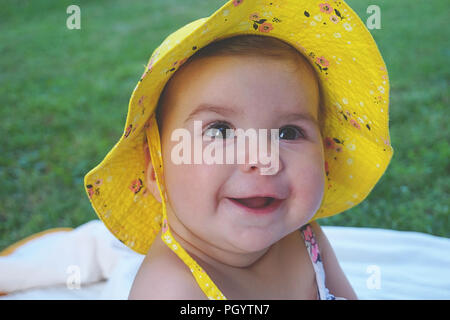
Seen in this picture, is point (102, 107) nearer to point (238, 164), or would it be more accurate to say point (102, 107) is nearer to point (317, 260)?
point (317, 260)

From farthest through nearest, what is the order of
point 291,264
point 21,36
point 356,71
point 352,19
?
1. point 21,36
2. point 291,264
3. point 356,71
4. point 352,19

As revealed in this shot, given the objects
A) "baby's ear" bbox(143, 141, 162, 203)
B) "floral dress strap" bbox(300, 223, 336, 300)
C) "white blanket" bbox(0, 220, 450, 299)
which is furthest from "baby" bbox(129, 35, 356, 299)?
"white blanket" bbox(0, 220, 450, 299)

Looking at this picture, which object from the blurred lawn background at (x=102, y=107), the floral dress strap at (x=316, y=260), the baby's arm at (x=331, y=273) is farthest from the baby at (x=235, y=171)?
the blurred lawn background at (x=102, y=107)

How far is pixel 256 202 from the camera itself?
1.48 meters

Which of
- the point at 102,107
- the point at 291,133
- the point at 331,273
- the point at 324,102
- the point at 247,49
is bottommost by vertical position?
the point at 331,273

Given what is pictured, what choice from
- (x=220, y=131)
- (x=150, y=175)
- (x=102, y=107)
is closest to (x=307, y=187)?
(x=220, y=131)

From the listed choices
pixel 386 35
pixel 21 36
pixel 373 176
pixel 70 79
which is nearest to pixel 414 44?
pixel 386 35

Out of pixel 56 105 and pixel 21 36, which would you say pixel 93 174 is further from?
pixel 21 36

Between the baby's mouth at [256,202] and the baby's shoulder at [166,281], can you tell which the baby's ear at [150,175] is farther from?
the baby's mouth at [256,202]

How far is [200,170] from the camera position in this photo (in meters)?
1.43

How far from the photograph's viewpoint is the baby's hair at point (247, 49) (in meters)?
1.50

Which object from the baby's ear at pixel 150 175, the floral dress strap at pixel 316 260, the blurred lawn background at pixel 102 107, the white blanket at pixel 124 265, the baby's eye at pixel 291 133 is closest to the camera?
the baby's eye at pixel 291 133

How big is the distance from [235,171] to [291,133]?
282mm

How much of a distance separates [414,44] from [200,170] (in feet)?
19.2
